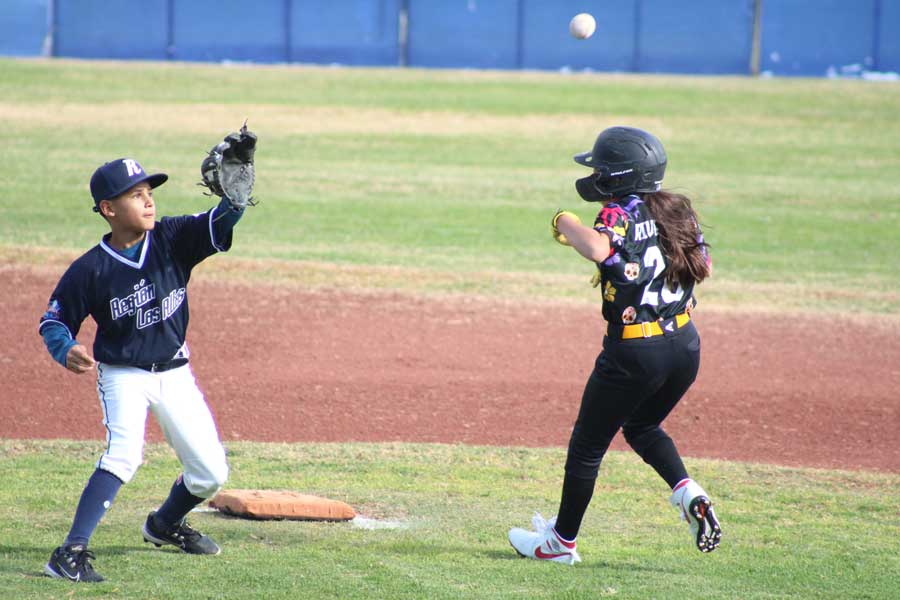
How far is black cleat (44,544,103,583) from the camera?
4.26m

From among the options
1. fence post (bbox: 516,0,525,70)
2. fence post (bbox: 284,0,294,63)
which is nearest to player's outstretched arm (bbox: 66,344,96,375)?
fence post (bbox: 516,0,525,70)

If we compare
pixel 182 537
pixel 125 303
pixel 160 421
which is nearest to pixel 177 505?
pixel 182 537

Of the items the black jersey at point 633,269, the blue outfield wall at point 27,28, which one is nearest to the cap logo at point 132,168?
the black jersey at point 633,269

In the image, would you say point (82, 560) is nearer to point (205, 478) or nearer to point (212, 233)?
point (205, 478)

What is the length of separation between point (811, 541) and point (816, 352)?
15.4ft

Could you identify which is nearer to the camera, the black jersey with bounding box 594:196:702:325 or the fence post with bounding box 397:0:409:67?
the black jersey with bounding box 594:196:702:325

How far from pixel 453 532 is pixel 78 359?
6.16 feet

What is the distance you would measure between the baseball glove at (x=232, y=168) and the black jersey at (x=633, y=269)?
4.64ft

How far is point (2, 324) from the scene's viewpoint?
9656 millimetres

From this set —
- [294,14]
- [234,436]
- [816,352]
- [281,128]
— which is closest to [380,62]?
[294,14]

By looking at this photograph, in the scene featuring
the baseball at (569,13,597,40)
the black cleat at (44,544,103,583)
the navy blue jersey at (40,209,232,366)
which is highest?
the baseball at (569,13,597,40)

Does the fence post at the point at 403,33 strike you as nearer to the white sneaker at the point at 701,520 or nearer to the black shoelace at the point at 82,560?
the white sneaker at the point at 701,520

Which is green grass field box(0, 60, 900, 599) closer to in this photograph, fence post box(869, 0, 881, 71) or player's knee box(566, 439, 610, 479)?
player's knee box(566, 439, 610, 479)

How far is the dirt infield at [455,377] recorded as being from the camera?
736 centimetres
